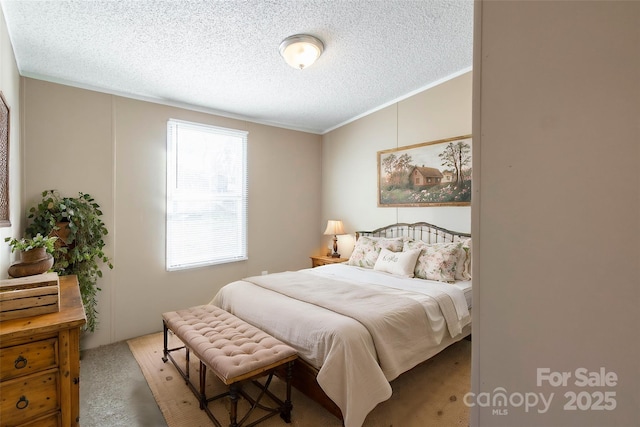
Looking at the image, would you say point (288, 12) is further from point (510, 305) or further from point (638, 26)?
point (510, 305)

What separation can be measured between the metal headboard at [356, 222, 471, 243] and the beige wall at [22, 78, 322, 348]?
1.76m

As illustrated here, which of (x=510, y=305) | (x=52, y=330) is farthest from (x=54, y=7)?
(x=510, y=305)

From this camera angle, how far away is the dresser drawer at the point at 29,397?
120cm

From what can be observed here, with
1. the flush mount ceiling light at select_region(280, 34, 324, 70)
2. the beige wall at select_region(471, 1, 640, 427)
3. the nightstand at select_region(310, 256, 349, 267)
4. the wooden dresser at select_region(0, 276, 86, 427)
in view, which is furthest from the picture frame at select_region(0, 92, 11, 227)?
the nightstand at select_region(310, 256, 349, 267)

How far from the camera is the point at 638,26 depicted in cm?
52

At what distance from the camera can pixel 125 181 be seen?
331cm

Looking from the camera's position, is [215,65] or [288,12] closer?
[288,12]

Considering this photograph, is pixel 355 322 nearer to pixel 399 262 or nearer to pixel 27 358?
pixel 399 262

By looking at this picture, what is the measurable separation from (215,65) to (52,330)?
240 cm

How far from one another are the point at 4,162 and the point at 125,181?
1.41 meters

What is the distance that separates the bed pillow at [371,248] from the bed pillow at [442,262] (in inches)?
17.2

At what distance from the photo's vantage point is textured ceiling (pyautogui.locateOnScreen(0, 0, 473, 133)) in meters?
2.06

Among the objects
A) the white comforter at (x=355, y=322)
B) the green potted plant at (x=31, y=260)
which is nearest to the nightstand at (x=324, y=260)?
the white comforter at (x=355, y=322)

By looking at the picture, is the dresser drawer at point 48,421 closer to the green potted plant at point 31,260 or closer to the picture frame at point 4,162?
the green potted plant at point 31,260
